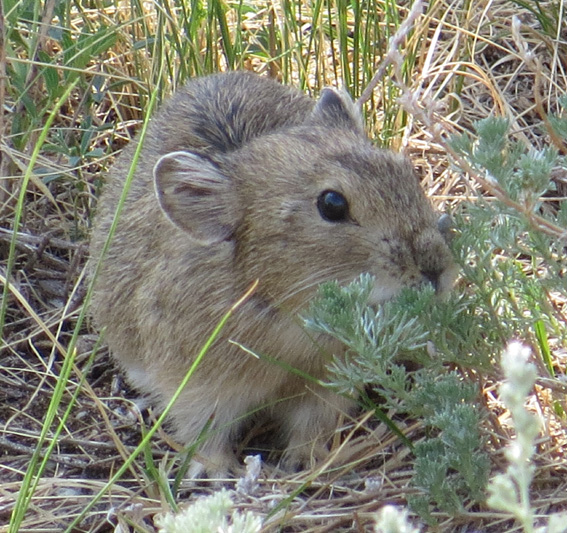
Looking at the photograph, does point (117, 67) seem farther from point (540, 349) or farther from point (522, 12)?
point (540, 349)

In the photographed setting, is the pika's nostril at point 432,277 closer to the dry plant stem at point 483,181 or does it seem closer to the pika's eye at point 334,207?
the pika's eye at point 334,207

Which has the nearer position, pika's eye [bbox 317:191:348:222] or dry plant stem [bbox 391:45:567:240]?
dry plant stem [bbox 391:45:567:240]

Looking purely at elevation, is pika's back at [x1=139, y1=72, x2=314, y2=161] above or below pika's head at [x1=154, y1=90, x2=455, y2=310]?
above

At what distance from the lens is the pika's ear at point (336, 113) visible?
441cm

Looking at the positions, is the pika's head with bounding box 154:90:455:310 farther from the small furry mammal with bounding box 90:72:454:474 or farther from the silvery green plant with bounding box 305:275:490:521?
the silvery green plant with bounding box 305:275:490:521

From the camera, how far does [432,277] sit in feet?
11.7

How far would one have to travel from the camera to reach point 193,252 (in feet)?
13.5

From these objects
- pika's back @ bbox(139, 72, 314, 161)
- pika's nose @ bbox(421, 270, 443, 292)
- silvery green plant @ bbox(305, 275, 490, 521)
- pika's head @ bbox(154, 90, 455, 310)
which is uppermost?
pika's back @ bbox(139, 72, 314, 161)

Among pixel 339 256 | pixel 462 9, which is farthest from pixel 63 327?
pixel 462 9

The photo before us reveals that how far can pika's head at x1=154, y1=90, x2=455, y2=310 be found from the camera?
142 inches

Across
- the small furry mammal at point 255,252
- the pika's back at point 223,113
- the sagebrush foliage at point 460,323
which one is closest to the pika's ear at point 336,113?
the small furry mammal at point 255,252

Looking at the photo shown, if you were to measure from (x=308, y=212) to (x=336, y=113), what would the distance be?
2.67 ft

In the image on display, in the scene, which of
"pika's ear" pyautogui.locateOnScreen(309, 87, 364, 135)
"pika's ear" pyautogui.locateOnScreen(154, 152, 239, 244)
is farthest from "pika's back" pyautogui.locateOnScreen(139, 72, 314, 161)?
"pika's ear" pyautogui.locateOnScreen(154, 152, 239, 244)

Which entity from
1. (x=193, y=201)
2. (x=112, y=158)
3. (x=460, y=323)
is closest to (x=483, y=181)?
(x=460, y=323)
